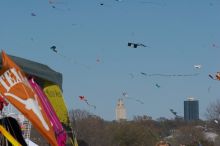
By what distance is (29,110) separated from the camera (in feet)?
20.0

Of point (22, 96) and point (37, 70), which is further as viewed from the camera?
point (37, 70)

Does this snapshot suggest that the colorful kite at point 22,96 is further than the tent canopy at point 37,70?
No

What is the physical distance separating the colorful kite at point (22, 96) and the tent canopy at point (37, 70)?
1.48 metres

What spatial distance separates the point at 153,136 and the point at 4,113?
73368 millimetres

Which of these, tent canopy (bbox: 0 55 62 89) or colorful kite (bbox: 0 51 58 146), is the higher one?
tent canopy (bbox: 0 55 62 89)

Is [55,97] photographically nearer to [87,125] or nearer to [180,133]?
[87,125]

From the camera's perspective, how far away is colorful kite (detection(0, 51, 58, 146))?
6031 millimetres

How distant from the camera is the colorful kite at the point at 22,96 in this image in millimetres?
6031

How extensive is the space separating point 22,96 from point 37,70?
7.31 ft

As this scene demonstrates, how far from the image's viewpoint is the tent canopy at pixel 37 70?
7858mm

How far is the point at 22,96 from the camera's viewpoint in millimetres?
6062

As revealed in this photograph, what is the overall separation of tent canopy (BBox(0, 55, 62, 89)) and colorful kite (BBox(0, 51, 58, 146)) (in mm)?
1484

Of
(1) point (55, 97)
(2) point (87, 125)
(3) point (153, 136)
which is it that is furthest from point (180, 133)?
(1) point (55, 97)

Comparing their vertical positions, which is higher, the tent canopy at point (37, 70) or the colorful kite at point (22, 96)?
the tent canopy at point (37, 70)
